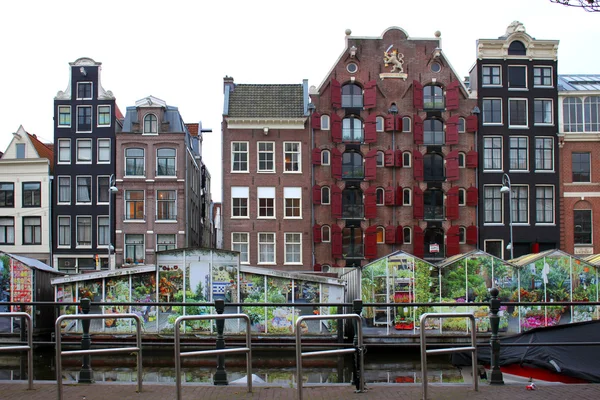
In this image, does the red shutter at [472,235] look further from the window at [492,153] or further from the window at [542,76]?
the window at [542,76]

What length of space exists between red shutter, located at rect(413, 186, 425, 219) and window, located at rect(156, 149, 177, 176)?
15.3 meters

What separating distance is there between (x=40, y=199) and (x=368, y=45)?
23.3 m

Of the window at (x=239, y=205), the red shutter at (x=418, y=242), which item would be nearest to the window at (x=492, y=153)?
the red shutter at (x=418, y=242)

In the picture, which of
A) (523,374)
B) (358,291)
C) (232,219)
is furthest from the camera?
(232,219)

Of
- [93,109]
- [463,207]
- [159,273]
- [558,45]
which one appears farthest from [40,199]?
[558,45]

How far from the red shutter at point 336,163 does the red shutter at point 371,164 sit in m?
1.64

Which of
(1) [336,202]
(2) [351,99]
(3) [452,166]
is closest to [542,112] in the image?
(3) [452,166]

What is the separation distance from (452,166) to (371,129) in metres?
5.59

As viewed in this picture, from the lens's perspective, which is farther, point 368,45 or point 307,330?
point 368,45

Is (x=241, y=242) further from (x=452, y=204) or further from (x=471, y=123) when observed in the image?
(x=471, y=123)

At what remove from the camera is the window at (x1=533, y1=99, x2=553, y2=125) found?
4528 cm

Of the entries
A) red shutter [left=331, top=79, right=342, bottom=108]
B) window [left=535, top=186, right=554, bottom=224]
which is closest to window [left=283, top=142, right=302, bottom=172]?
red shutter [left=331, top=79, right=342, bottom=108]

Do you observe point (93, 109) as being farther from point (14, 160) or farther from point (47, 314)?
point (47, 314)

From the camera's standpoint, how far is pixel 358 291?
3253 cm
